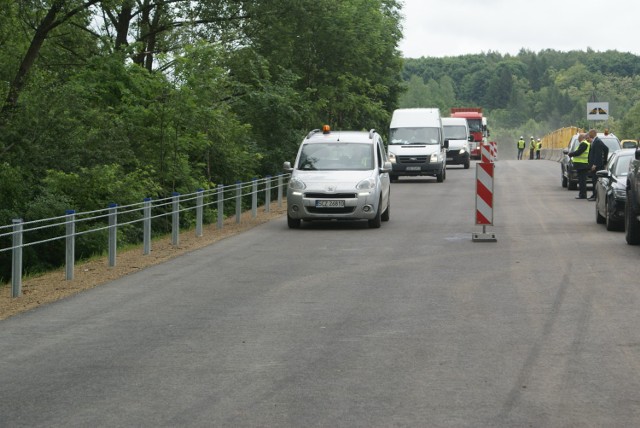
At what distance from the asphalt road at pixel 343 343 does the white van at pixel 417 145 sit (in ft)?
78.6

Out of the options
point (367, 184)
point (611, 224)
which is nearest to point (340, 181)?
point (367, 184)

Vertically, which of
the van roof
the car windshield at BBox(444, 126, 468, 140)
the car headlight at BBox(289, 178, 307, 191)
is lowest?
the car headlight at BBox(289, 178, 307, 191)

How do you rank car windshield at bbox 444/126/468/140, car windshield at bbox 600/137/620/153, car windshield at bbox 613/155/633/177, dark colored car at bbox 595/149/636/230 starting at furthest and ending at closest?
car windshield at bbox 444/126/468/140 < car windshield at bbox 600/137/620/153 < car windshield at bbox 613/155/633/177 < dark colored car at bbox 595/149/636/230

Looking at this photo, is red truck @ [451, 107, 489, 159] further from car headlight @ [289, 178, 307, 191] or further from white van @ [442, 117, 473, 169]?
car headlight @ [289, 178, 307, 191]

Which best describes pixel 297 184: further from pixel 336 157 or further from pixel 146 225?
pixel 146 225

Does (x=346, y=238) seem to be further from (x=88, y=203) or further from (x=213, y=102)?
(x=213, y=102)

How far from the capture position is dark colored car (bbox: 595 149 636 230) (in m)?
20.4

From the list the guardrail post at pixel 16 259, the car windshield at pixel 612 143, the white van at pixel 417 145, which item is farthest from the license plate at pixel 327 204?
the white van at pixel 417 145

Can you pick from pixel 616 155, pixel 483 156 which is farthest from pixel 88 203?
pixel 616 155

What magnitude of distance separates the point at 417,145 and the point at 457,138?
1344 cm

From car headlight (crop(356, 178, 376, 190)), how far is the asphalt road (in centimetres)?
432

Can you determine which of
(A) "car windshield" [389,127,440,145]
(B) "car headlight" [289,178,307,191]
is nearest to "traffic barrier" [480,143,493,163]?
(B) "car headlight" [289,178,307,191]

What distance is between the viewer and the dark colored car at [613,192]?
20.4m

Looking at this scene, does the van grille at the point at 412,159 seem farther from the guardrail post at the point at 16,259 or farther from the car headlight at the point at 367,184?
the guardrail post at the point at 16,259
